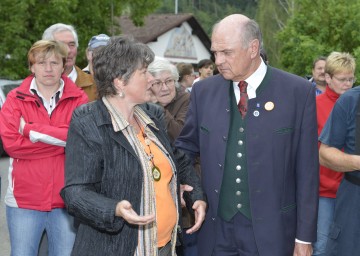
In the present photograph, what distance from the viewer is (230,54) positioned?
13.3 ft

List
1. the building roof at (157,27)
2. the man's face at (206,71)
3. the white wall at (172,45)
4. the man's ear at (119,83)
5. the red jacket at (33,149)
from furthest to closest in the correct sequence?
1. the white wall at (172,45)
2. the building roof at (157,27)
3. the man's face at (206,71)
4. the red jacket at (33,149)
5. the man's ear at (119,83)

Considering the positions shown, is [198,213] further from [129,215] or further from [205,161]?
[129,215]

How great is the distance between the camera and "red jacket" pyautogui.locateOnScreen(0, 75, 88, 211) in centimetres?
484

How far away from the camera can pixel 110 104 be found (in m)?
3.79

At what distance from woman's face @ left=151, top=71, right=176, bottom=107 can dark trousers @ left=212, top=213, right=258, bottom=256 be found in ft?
5.81

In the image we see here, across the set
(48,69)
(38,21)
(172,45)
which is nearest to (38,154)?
(48,69)

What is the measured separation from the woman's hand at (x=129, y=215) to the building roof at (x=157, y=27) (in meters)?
38.9

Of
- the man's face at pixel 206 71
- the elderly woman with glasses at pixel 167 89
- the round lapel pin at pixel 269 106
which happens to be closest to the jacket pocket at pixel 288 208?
the round lapel pin at pixel 269 106

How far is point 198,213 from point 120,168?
69 cm

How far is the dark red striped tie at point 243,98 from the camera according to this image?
13.5 feet

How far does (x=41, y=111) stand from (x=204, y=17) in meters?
86.0

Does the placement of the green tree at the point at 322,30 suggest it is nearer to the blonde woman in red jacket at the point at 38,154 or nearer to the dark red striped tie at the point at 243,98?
the blonde woman in red jacket at the point at 38,154

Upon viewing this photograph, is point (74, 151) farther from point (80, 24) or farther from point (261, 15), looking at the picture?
→ point (261, 15)

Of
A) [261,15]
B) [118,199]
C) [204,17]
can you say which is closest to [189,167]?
[118,199]
